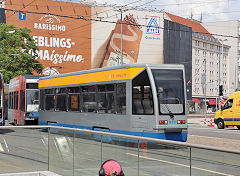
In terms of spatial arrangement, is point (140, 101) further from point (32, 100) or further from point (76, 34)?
point (76, 34)

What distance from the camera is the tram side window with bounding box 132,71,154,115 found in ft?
45.9

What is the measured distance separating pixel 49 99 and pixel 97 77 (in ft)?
18.5

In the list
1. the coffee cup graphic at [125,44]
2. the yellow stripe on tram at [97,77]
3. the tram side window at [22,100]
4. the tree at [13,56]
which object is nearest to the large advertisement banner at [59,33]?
the coffee cup graphic at [125,44]

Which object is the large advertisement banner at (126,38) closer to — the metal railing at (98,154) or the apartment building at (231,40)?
the apartment building at (231,40)

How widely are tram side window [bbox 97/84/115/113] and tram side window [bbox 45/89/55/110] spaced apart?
17.1ft

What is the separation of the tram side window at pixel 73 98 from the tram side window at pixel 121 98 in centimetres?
323

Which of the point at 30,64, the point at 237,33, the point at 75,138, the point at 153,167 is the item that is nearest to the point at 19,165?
the point at 75,138

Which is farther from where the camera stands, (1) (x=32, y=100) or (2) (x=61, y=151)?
(1) (x=32, y=100)

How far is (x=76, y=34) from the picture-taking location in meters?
76.2

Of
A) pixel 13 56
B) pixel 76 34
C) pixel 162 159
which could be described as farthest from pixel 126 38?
pixel 162 159

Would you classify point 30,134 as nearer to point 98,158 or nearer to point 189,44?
point 98,158

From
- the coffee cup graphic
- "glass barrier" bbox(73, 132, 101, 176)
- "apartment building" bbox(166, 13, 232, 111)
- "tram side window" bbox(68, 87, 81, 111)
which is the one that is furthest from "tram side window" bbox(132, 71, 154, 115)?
"apartment building" bbox(166, 13, 232, 111)

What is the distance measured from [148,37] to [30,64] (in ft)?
127

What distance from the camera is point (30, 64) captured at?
51625 mm
